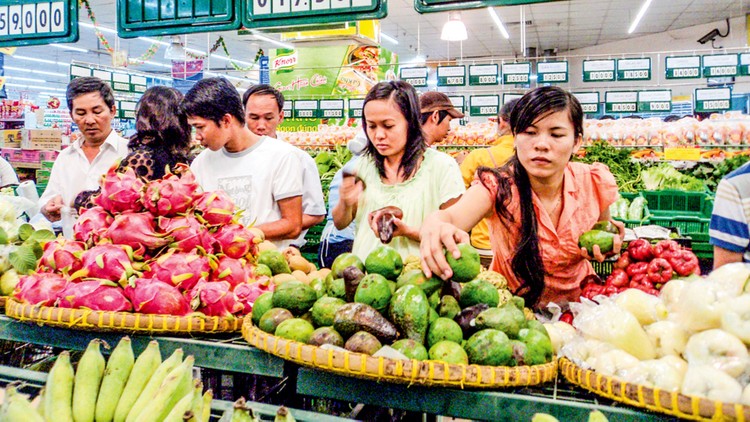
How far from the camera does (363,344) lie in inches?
55.0

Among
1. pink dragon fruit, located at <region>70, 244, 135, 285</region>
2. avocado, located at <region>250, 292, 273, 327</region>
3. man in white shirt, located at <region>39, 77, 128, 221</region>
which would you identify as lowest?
avocado, located at <region>250, 292, 273, 327</region>

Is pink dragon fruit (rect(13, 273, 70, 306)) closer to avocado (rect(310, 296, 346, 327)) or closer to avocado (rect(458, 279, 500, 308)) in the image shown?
avocado (rect(310, 296, 346, 327))

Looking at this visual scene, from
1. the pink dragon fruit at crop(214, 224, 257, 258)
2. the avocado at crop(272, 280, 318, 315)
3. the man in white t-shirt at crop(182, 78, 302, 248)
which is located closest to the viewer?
the avocado at crop(272, 280, 318, 315)

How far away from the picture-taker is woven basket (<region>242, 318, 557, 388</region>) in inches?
51.4

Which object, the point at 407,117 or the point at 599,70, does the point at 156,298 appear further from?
the point at 599,70

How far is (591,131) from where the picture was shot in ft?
25.4

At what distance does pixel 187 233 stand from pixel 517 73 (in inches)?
294

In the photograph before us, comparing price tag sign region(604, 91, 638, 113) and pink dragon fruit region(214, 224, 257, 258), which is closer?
pink dragon fruit region(214, 224, 257, 258)

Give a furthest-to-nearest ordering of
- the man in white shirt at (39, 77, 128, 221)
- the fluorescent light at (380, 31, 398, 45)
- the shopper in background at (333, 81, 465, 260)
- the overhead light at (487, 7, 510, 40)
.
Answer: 1. the fluorescent light at (380, 31, 398, 45)
2. the overhead light at (487, 7, 510, 40)
3. the man in white shirt at (39, 77, 128, 221)
4. the shopper in background at (333, 81, 465, 260)

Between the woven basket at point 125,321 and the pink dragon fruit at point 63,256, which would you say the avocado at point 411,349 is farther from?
the pink dragon fruit at point 63,256

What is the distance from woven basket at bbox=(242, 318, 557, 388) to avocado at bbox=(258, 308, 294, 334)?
217mm

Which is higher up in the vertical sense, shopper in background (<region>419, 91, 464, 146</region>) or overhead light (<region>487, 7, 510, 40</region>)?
overhead light (<region>487, 7, 510, 40</region>)

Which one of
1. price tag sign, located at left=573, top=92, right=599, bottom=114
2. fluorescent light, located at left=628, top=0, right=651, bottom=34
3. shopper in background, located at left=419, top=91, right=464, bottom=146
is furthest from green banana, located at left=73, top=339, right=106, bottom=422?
fluorescent light, located at left=628, top=0, right=651, bottom=34

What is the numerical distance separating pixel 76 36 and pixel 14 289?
2.22 m
